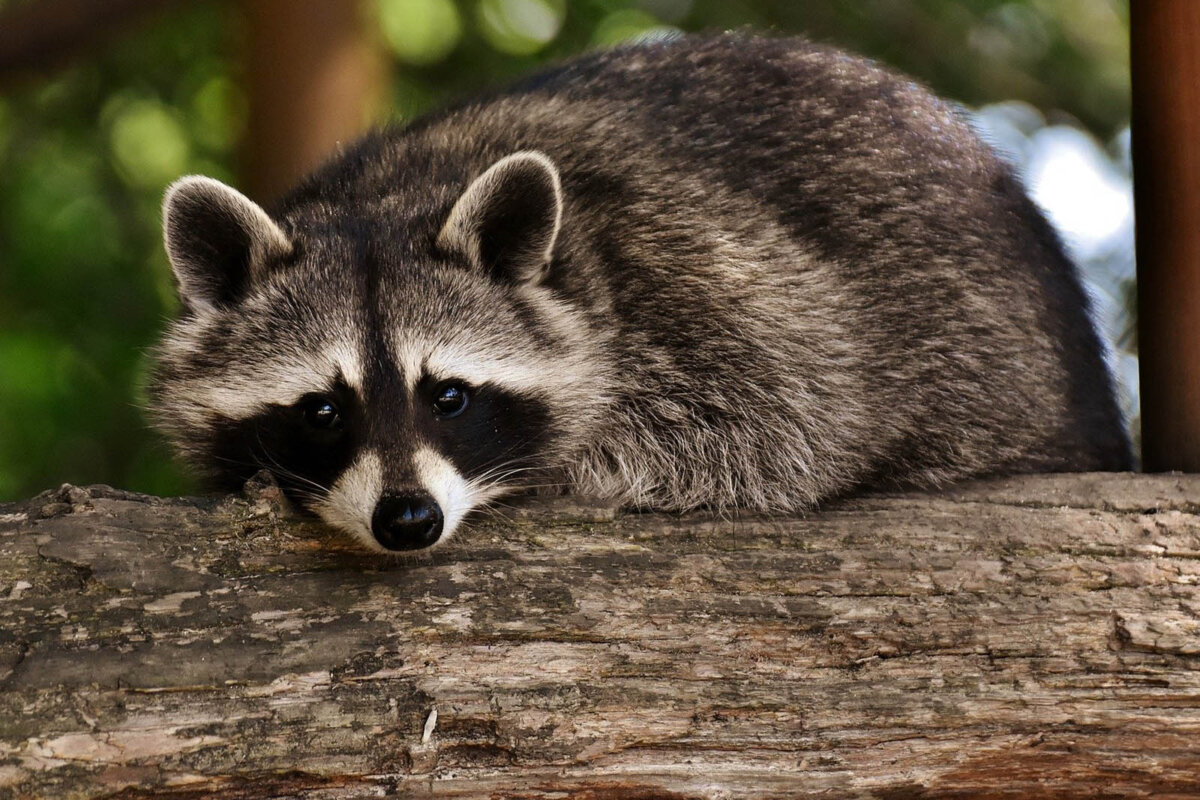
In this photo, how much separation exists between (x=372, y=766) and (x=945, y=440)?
69.1 inches

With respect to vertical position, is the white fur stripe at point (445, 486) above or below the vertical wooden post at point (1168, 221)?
below

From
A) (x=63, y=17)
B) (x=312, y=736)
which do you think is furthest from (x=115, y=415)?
(x=312, y=736)

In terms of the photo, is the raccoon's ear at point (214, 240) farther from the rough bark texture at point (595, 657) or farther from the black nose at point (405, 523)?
the black nose at point (405, 523)

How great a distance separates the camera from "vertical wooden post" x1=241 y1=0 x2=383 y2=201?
5285mm

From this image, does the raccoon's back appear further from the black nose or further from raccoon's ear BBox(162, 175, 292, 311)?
the black nose

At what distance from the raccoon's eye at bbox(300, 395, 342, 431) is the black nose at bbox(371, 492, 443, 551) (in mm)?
316

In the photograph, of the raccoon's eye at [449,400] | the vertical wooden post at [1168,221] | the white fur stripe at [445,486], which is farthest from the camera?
the vertical wooden post at [1168,221]

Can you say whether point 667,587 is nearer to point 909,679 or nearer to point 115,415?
point 909,679

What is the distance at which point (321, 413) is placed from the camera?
9.20 ft

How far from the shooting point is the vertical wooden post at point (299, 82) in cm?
529

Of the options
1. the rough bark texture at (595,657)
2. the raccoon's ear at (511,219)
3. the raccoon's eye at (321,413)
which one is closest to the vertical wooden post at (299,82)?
the raccoon's ear at (511,219)

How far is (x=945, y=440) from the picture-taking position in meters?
3.29

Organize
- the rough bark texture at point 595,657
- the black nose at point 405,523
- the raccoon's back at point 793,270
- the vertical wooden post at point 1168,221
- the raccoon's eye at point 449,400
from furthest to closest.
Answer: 1. the raccoon's back at point 793,270
2. the vertical wooden post at point 1168,221
3. the raccoon's eye at point 449,400
4. the black nose at point 405,523
5. the rough bark texture at point 595,657

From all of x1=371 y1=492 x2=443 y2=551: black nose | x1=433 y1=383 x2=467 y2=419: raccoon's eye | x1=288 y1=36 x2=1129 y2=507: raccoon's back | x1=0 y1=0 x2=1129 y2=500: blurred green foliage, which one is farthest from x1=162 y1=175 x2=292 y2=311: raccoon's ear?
x1=0 y1=0 x2=1129 y2=500: blurred green foliage
